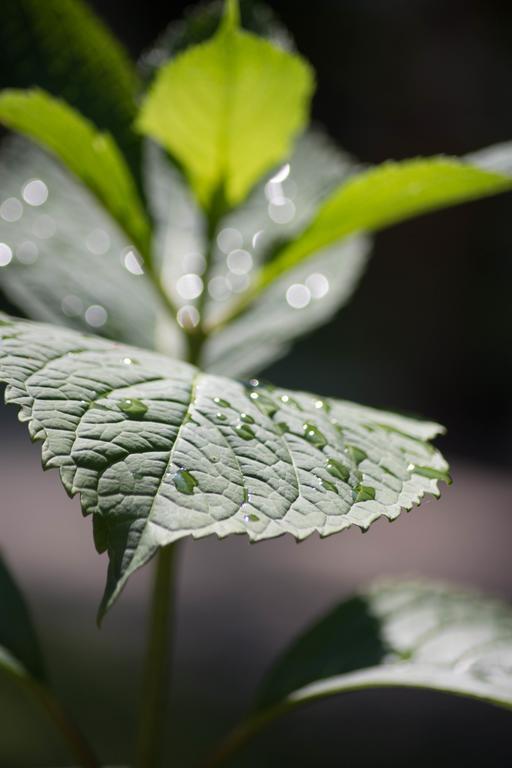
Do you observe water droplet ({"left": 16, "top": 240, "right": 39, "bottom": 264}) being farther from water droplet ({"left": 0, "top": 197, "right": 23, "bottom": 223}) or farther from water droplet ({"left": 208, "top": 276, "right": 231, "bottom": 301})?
water droplet ({"left": 208, "top": 276, "right": 231, "bottom": 301})

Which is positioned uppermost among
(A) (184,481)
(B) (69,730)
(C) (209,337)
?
(C) (209,337)

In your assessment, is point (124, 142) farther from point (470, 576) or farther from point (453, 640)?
point (470, 576)

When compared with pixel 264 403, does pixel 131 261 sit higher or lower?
higher

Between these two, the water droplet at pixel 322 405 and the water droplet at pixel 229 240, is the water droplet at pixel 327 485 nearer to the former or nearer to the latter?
the water droplet at pixel 322 405

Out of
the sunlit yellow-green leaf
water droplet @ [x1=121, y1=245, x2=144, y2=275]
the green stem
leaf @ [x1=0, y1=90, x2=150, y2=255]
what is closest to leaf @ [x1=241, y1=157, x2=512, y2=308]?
the sunlit yellow-green leaf

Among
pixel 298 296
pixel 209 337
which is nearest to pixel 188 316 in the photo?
pixel 209 337

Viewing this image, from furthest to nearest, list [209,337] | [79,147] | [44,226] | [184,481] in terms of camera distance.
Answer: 1. [44,226]
2. [209,337]
3. [79,147]
4. [184,481]

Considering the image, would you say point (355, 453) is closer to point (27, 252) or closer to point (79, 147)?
point (79, 147)
